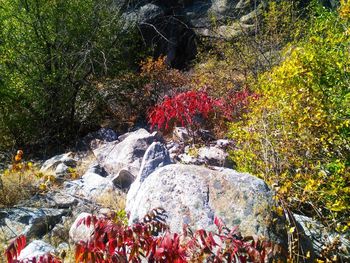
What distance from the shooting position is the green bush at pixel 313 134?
3924mm

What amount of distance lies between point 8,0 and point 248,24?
8.83 meters

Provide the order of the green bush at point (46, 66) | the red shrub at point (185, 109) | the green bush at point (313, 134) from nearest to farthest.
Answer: the green bush at point (313, 134) → the red shrub at point (185, 109) → the green bush at point (46, 66)

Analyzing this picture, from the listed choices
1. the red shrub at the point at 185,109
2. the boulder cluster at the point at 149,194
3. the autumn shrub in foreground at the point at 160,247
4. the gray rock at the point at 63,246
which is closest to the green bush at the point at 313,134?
the boulder cluster at the point at 149,194

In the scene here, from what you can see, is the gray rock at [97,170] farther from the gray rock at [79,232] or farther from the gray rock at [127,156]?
the gray rock at [79,232]

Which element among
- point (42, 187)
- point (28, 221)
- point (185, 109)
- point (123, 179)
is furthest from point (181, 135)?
point (28, 221)

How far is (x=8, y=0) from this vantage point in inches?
358

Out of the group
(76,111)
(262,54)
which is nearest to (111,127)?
(76,111)

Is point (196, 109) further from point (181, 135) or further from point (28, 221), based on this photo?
point (28, 221)

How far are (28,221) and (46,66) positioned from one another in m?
4.67

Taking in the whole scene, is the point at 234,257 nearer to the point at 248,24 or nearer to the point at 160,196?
the point at 160,196

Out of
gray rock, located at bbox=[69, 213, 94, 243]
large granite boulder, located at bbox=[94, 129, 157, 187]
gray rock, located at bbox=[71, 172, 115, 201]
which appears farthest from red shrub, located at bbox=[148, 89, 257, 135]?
gray rock, located at bbox=[69, 213, 94, 243]

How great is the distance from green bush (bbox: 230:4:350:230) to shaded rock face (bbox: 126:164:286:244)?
14.8 inches

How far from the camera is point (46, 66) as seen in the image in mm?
9023

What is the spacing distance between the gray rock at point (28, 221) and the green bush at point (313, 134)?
8.45 ft
